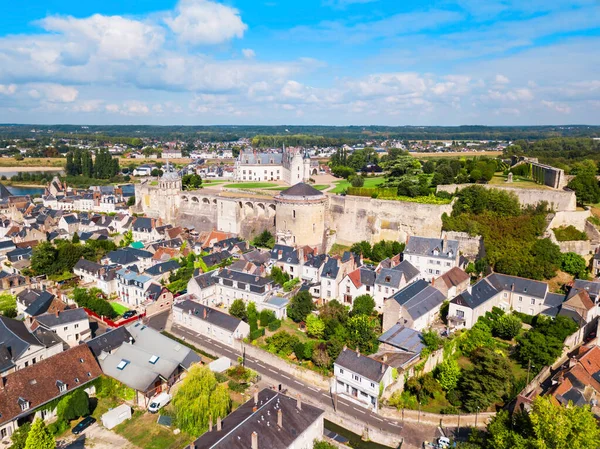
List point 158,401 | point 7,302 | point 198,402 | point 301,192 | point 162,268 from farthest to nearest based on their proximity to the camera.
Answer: point 301,192 → point 162,268 → point 7,302 → point 158,401 → point 198,402

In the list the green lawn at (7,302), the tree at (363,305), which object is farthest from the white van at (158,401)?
the green lawn at (7,302)

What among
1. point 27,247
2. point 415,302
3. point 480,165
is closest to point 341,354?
point 415,302

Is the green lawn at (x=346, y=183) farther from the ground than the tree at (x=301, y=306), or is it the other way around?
the green lawn at (x=346, y=183)

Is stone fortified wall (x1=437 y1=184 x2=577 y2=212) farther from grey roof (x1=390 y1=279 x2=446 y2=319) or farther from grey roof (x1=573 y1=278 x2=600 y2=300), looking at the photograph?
grey roof (x1=390 y1=279 x2=446 y2=319)

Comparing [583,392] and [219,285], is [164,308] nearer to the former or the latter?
[219,285]

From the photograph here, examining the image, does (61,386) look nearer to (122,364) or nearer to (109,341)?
(122,364)

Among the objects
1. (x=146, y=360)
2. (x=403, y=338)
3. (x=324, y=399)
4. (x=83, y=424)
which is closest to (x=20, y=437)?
(x=83, y=424)

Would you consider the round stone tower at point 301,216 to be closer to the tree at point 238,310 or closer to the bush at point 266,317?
the bush at point 266,317
